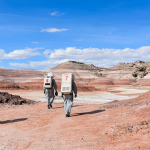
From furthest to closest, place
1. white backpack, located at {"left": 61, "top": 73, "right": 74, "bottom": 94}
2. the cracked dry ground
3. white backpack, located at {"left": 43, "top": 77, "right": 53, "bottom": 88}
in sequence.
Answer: white backpack, located at {"left": 43, "top": 77, "right": 53, "bottom": 88}
white backpack, located at {"left": 61, "top": 73, "right": 74, "bottom": 94}
the cracked dry ground

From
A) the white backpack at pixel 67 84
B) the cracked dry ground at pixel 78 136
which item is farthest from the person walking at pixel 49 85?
the cracked dry ground at pixel 78 136

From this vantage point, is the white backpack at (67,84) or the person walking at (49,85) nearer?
the white backpack at (67,84)

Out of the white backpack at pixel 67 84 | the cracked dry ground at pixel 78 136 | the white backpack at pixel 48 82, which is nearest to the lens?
the cracked dry ground at pixel 78 136

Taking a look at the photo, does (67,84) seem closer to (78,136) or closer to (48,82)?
(48,82)

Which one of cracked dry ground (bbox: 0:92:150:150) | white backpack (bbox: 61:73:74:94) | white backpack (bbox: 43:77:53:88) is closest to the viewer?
cracked dry ground (bbox: 0:92:150:150)

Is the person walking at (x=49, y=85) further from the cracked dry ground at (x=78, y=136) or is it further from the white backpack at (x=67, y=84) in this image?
the cracked dry ground at (x=78, y=136)

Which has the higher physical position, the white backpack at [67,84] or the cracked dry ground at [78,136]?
the white backpack at [67,84]

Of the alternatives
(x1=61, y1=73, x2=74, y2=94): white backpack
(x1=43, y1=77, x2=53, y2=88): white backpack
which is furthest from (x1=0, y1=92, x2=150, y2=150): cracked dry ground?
(x1=43, y1=77, x2=53, y2=88): white backpack

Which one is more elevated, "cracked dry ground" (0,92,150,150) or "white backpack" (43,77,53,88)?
"white backpack" (43,77,53,88)

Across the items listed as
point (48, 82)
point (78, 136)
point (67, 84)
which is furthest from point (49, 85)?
point (78, 136)

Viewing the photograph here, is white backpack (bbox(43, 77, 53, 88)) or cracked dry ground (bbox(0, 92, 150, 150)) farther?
white backpack (bbox(43, 77, 53, 88))

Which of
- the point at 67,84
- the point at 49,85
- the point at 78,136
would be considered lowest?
the point at 78,136

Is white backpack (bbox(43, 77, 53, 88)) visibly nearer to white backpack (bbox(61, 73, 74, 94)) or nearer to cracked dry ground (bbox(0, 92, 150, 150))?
white backpack (bbox(61, 73, 74, 94))

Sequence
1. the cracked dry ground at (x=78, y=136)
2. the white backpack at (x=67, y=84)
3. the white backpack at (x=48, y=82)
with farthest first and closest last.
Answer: the white backpack at (x=48, y=82) < the white backpack at (x=67, y=84) < the cracked dry ground at (x=78, y=136)
